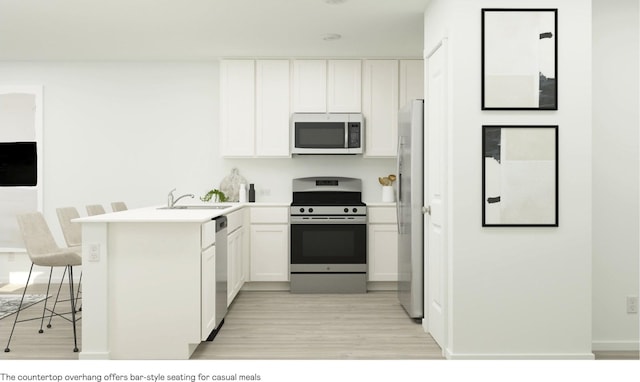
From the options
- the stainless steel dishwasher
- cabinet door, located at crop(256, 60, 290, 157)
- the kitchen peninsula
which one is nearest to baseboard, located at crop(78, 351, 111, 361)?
the kitchen peninsula

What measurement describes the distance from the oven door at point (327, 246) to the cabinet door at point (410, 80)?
1539 mm

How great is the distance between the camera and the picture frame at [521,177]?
2.99 metres

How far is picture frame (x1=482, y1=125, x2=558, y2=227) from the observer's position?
118 inches

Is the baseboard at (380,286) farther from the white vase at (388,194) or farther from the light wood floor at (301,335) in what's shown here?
the white vase at (388,194)

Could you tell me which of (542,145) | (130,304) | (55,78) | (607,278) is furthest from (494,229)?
(55,78)

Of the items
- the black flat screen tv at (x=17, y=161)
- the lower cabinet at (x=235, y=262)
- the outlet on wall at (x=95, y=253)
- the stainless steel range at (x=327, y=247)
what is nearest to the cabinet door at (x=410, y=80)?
the stainless steel range at (x=327, y=247)

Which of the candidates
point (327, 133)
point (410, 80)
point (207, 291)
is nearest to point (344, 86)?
point (327, 133)

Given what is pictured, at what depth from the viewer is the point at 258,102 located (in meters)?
5.42

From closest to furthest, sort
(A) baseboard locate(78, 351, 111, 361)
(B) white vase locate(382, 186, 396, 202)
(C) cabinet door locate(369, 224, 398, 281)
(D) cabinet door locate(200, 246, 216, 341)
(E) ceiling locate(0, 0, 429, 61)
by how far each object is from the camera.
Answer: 1. (A) baseboard locate(78, 351, 111, 361)
2. (D) cabinet door locate(200, 246, 216, 341)
3. (E) ceiling locate(0, 0, 429, 61)
4. (C) cabinet door locate(369, 224, 398, 281)
5. (B) white vase locate(382, 186, 396, 202)

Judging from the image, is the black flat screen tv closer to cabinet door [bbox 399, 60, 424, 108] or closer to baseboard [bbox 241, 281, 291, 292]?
baseboard [bbox 241, 281, 291, 292]

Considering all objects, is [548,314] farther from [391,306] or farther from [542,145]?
[391,306]

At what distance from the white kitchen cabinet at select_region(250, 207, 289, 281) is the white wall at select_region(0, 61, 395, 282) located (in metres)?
0.55

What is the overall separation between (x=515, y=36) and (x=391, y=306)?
8.63 ft

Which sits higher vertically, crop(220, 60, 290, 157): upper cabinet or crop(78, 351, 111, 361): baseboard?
crop(220, 60, 290, 157): upper cabinet
